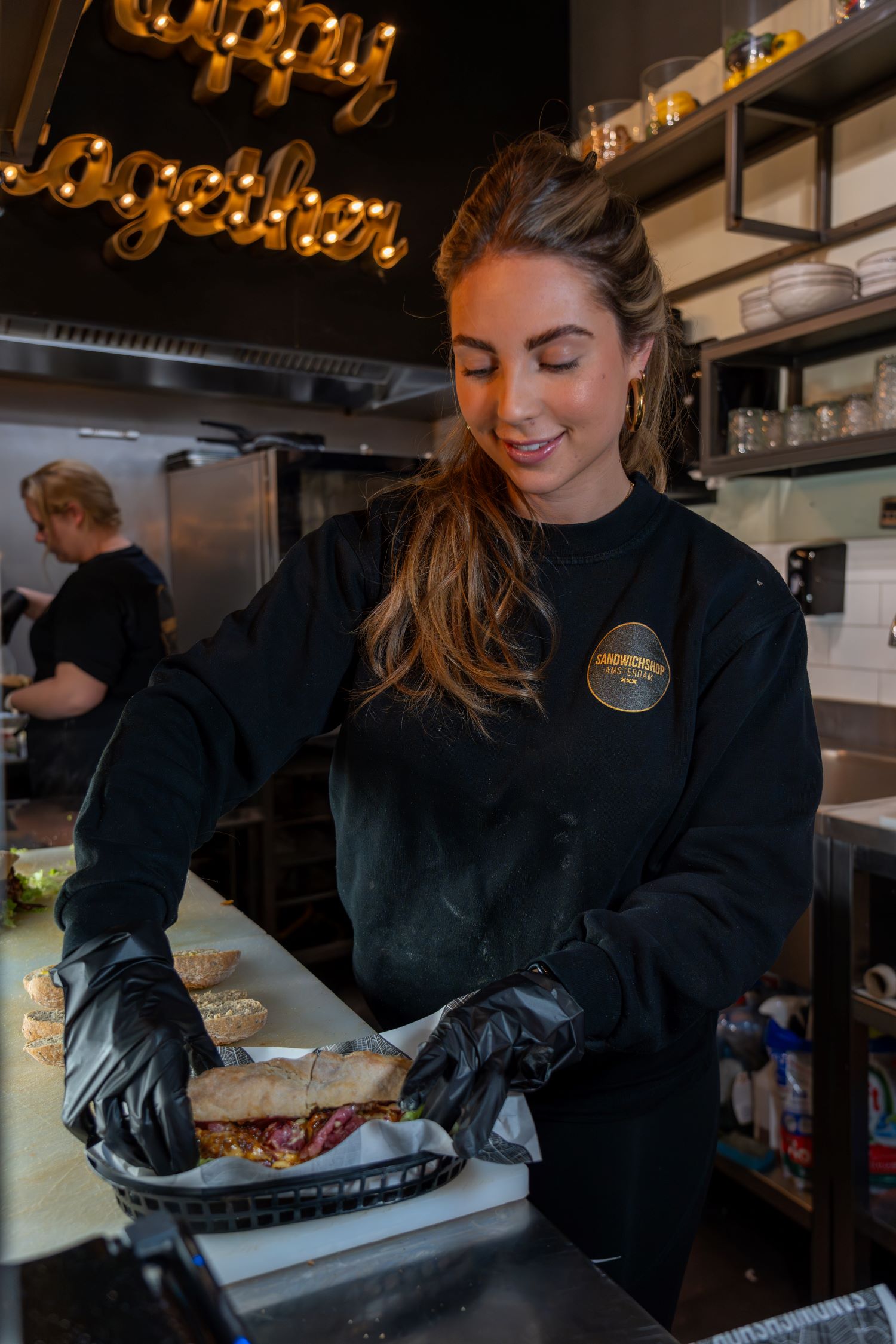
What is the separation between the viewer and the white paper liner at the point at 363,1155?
0.70 m

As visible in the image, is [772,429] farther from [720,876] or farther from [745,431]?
[720,876]

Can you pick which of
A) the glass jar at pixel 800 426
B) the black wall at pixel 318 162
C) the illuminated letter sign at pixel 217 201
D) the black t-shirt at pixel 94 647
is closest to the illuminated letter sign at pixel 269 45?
the black wall at pixel 318 162

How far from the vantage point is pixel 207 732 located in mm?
1087

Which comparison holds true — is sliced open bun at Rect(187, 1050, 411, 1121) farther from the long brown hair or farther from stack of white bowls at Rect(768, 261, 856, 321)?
stack of white bowls at Rect(768, 261, 856, 321)

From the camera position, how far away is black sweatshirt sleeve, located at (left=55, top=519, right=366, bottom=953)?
0.95 m

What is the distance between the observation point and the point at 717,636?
1.13 m

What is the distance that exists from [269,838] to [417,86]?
2799 millimetres

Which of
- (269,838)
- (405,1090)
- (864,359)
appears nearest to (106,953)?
(405,1090)

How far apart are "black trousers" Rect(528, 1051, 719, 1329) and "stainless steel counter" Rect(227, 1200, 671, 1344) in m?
0.34

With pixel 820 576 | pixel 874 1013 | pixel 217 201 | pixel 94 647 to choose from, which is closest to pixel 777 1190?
pixel 874 1013

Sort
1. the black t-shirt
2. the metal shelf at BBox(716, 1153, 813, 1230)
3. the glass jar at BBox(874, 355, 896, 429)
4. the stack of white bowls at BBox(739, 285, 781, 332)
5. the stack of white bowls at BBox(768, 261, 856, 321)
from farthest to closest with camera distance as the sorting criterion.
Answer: the black t-shirt, the stack of white bowls at BBox(739, 285, 781, 332), the stack of white bowls at BBox(768, 261, 856, 321), the glass jar at BBox(874, 355, 896, 429), the metal shelf at BBox(716, 1153, 813, 1230)

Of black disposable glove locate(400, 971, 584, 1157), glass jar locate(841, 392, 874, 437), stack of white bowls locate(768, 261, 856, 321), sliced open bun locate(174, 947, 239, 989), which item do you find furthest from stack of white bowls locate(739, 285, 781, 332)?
black disposable glove locate(400, 971, 584, 1157)

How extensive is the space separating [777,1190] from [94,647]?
7.61ft

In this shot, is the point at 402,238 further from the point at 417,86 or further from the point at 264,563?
the point at 264,563
